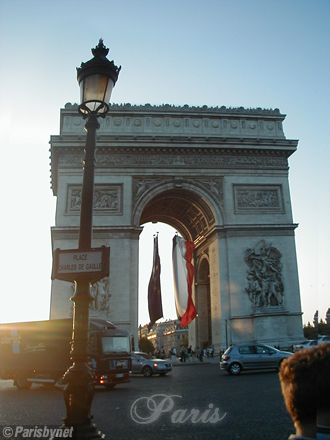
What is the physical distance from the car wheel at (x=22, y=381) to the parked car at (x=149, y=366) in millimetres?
5716

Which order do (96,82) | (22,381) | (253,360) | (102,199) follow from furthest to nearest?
(102,199)
(253,360)
(22,381)
(96,82)

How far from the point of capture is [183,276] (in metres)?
30.9

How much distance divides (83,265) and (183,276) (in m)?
26.4

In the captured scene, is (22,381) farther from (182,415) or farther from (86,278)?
(86,278)

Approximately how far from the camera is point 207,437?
6215 millimetres

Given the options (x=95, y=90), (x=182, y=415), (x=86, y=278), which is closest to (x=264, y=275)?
(x=182, y=415)

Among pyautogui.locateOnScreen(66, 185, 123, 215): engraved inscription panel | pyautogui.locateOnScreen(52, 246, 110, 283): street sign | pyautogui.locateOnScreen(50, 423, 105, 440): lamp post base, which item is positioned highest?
pyautogui.locateOnScreen(66, 185, 123, 215): engraved inscription panel

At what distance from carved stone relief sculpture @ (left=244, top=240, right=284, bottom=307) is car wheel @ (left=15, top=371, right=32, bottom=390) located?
Result: 1542 centimetres

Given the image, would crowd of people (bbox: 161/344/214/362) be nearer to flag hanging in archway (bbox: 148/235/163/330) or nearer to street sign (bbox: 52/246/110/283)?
flag hanging in archway (bbox: 148/235/163/330)

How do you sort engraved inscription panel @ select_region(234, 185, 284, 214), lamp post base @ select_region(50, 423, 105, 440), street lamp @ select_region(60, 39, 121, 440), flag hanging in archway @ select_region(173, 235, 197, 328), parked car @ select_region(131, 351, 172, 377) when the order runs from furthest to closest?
flag hanging in archway @ select_region(173, 235, 197, 328) → engraved inscription panel @ select_region(234, 185, 284, 214) → parked car @ select_region(131, 351, 172, 377) → street lamp @ select_region(60, 39, 121, 440) → lamp post base @ select_region(50, 423, 105, 440)

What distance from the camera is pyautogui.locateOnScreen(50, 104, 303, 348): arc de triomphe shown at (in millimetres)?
27266

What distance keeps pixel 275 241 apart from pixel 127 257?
391 inches

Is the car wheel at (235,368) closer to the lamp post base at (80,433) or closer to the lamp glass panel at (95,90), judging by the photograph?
the lamp post base at (80,433)

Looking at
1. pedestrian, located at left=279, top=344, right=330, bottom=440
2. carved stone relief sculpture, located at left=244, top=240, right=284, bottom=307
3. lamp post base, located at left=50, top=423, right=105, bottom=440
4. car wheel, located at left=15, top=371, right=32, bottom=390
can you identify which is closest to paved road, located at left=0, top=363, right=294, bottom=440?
lamp post base, located at left=50, top=423, right=105, bottom=440
